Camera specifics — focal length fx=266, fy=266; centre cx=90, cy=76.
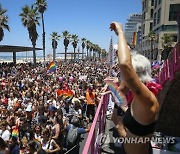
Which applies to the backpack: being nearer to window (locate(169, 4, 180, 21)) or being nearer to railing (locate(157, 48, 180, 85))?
railing (locate(157, 48, 180, 85))

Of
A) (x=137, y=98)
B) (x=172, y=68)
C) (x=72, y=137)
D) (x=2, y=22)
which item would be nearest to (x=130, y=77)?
(x=137, y=98)

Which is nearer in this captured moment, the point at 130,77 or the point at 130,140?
the point at 130,77

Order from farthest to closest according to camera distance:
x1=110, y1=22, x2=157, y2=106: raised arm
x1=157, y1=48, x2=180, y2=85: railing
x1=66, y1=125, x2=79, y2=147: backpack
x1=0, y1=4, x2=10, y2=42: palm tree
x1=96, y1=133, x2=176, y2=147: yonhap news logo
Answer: x1=0, y1=4, x2=10, y2=42: palm tree, x1=66, y1=125, x2=79, y2=147: backpack, x1=157, y1=48, x2=180, y2=85: railing, x1=96, y1=133, x2=176, y2=147: yonhap news logo, x1=110, y1=22, x2=157, y2=106: raised arm

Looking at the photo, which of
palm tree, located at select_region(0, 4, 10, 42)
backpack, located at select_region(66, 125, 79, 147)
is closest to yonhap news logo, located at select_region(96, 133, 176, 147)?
backpack, located at select_region(66, 125, 79, 147)

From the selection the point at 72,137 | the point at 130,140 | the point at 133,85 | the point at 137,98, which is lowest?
the point at 72,137

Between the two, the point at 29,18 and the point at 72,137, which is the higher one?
the point at 29,18

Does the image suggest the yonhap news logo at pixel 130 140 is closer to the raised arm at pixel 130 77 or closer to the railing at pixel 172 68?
the raised arm at pixel 130 77

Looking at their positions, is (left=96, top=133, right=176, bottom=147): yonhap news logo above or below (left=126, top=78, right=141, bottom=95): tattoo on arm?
below

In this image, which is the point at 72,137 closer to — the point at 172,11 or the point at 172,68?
the point at 172,68

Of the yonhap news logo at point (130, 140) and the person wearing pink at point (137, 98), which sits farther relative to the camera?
Answer: the yonhap news logo at point (130, 140)

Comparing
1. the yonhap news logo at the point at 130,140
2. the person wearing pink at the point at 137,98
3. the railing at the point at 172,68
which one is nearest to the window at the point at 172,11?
the yonhap news logo at the point at 130,140

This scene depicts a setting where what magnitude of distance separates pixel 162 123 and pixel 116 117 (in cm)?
107

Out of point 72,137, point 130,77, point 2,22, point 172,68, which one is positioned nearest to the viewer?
point 130,77

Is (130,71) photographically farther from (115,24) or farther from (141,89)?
(115,24)
